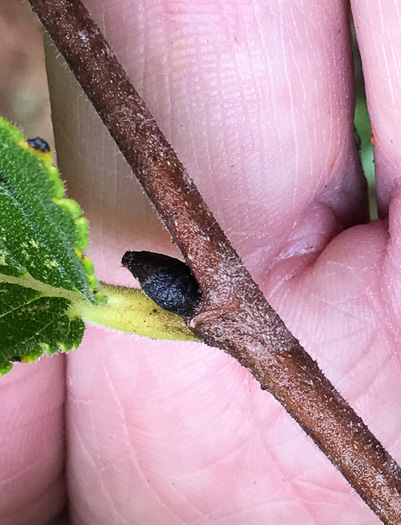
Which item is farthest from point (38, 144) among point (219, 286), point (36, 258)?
point (219, 286)

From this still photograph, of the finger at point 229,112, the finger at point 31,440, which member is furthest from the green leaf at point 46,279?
the finger at point 31,440

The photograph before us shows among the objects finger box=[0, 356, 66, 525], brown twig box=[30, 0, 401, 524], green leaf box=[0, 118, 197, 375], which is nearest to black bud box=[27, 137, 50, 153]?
green leaf box=[0, 118, 197, 375]

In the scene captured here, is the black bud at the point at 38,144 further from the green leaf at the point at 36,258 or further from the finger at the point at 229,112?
the finger at the point at 229,112

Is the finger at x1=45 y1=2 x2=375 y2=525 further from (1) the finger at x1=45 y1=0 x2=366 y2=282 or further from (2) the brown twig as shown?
(2) the brown twig

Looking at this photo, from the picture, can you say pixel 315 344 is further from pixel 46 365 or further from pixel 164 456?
pixel 46 365

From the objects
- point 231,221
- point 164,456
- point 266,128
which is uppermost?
point 266,128

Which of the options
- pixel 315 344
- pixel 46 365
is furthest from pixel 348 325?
pixel 46 365
